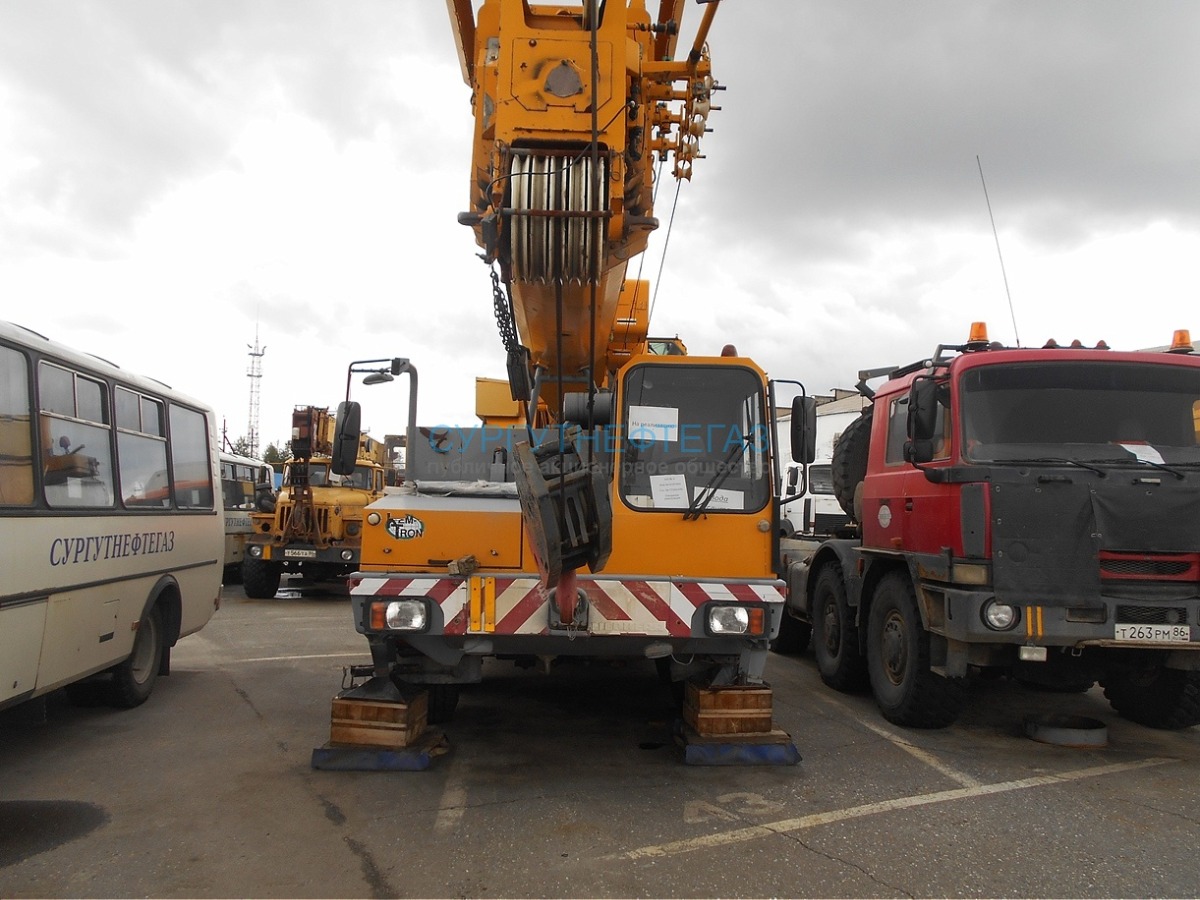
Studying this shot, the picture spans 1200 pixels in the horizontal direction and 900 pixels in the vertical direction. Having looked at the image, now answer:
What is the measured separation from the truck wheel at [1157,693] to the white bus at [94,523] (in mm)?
6770

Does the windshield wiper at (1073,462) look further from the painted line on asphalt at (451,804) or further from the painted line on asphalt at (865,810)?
the painted line on asphalt at (451,804)

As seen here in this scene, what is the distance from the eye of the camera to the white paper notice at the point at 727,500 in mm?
4777

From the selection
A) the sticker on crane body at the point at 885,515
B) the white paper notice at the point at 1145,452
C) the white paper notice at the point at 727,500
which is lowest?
the sticker on crane body at the point at 885,515

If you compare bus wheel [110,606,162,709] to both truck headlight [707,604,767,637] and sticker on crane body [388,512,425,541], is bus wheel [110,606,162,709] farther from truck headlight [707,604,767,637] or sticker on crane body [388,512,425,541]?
truck headlight [707,604,767,637]

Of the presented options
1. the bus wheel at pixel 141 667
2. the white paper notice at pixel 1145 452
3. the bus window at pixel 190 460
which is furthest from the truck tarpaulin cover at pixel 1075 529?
the bus window at pixel 190 460

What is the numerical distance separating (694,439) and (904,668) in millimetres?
2616

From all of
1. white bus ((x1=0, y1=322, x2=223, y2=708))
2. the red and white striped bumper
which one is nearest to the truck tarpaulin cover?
the red and white striped bumper

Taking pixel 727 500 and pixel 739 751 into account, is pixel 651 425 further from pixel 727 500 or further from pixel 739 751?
pixel 739 751

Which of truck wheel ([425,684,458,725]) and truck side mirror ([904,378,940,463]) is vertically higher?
truck side mirror ([904,378,940,463])

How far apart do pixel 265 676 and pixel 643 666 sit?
11.4ft

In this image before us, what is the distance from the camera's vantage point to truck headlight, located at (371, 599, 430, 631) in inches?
178

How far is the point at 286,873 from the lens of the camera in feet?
11.7

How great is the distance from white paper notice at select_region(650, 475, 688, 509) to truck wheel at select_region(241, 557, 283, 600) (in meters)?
10.8

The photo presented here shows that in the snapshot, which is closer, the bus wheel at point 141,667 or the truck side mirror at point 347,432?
the truck side mirror at point 347,432
